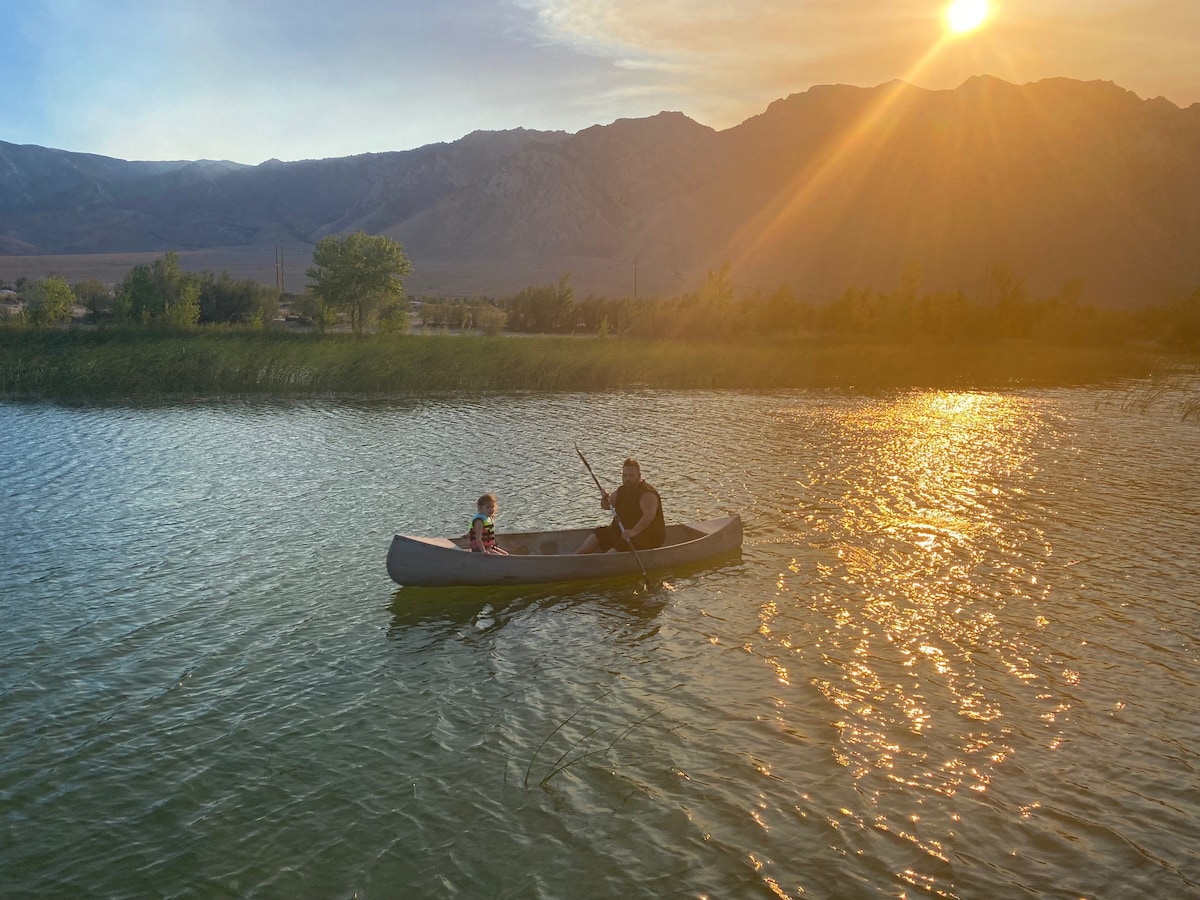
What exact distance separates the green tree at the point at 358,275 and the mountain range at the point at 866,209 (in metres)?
62.7

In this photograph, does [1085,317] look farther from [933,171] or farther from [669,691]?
[933,171]

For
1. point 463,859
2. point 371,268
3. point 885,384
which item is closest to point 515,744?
point 463,859

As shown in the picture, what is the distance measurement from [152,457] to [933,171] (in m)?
152

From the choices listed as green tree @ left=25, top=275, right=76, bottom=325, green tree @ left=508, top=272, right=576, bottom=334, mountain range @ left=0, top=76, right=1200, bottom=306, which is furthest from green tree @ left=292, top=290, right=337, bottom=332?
mountain range @ left=0, top=76, right=1200, bottom=306

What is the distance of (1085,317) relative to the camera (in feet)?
244

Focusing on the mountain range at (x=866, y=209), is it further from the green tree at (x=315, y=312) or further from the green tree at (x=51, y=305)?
the green tree at (x=51, y=305)

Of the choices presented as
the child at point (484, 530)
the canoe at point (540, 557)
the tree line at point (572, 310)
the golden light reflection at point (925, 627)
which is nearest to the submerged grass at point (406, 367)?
the tree line at point (572, 310)

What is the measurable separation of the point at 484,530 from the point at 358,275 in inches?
1876

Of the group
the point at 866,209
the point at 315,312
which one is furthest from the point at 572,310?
the point at 866,209

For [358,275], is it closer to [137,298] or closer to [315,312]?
[315,312]

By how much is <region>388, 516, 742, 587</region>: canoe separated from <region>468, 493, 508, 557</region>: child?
0.90 feet

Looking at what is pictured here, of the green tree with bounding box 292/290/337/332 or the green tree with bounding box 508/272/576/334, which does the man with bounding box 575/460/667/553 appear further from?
the green tree with bounding box 508/272/576/334

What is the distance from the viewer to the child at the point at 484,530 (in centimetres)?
1463

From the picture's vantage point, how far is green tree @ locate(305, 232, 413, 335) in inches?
2322
